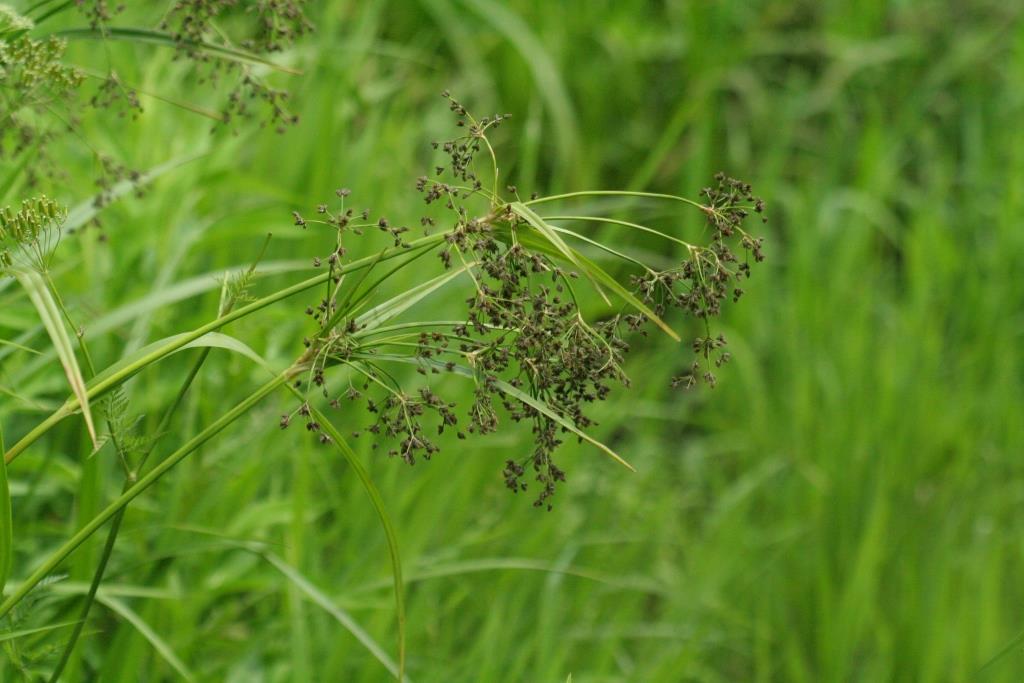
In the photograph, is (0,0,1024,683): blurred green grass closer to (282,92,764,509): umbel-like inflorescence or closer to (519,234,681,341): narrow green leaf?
(282,92,764,509): umbel-like inflorescence

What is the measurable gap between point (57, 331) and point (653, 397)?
251cm

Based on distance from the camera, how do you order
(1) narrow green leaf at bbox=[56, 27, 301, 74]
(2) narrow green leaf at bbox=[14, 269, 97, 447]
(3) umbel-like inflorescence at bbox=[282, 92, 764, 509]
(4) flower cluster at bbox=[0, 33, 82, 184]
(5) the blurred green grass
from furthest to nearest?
1. (5) the blurred green grass
2. (1) narrow green leaf at bbox=[56, 27, 301, 74]
3. (4) flower cluster at bbox=[0, 33, 82, 184]
4. (3) umbel-like inflorescence at bbox=[282, 92, 764, 509]
5. (2) narrow green leaf at bbox=[14, 269, 97, 447]

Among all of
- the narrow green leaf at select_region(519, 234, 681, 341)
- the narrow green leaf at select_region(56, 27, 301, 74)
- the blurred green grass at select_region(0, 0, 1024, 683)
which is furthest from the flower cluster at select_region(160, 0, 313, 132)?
the blurred green grass at select_region(0, 0, 1024, 683)

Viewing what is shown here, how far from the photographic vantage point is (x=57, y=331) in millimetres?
1096

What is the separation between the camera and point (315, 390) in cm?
252

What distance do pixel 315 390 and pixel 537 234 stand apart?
54.8 inches

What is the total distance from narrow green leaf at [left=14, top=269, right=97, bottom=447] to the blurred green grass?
24.4 inches

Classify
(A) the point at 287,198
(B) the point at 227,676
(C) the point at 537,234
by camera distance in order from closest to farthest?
(C) the point at 537,234 < (B) the point at 227,676 < (A) the point at 287,198

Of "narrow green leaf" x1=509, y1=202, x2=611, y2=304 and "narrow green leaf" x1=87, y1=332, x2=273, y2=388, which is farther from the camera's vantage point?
"narrow green leaf" x1=87, y1=332, x2=273, y2=388

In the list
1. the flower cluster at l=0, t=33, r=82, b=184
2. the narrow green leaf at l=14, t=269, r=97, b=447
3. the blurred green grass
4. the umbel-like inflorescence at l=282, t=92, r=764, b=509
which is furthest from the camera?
the blurred green grass

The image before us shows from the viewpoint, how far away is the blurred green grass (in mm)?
2264

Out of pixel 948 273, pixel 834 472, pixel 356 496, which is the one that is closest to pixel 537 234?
pixel 356 496

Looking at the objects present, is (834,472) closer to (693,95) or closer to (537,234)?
(693,95)

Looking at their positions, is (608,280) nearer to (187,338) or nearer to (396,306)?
(396,306)
